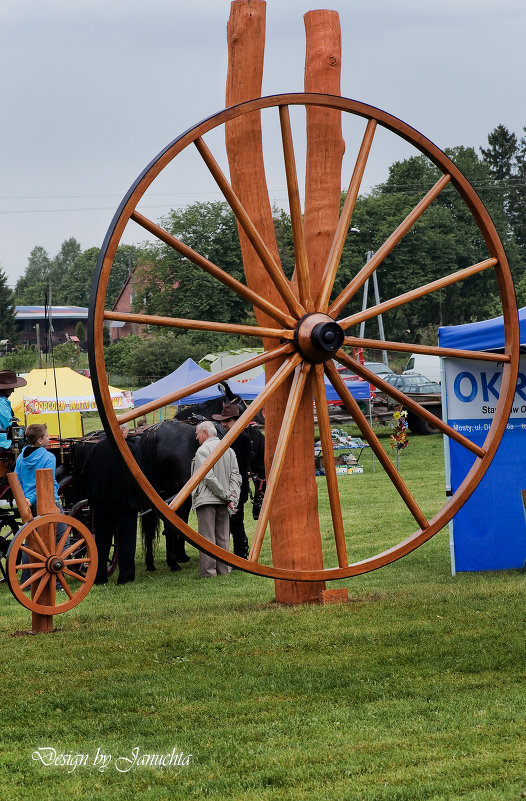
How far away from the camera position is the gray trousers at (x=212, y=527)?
1173 centimetres

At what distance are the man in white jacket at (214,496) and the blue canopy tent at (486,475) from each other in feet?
8.48

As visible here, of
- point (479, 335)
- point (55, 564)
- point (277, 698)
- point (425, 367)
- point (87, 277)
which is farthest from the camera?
point (87, 277)

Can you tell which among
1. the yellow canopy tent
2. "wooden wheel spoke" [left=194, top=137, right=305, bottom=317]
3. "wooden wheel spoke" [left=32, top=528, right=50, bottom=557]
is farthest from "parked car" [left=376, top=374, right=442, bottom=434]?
"wooden wheel spoke" [left=194, top=137, right=305, bottom=317]

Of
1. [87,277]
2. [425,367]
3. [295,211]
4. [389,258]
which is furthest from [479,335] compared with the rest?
[87,277]

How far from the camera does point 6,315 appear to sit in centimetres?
7062

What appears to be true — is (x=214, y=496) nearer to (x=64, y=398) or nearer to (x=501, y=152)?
(x=64, y=398)

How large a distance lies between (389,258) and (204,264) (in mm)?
38539

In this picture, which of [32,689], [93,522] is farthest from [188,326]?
[93,522]

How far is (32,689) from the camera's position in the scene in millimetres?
6438

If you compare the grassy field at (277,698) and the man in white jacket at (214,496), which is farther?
the man in white jacket at (214,496)

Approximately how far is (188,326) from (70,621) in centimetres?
364

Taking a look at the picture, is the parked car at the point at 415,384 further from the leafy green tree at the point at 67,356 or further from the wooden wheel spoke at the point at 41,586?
the wooden wheel spoke at the point at 41,586

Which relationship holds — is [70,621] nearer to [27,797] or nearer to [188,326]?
[188,326]

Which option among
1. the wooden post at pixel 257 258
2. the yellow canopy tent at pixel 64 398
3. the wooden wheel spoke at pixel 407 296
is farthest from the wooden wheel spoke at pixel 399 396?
the yellow canopy tent at pixel 64 398
